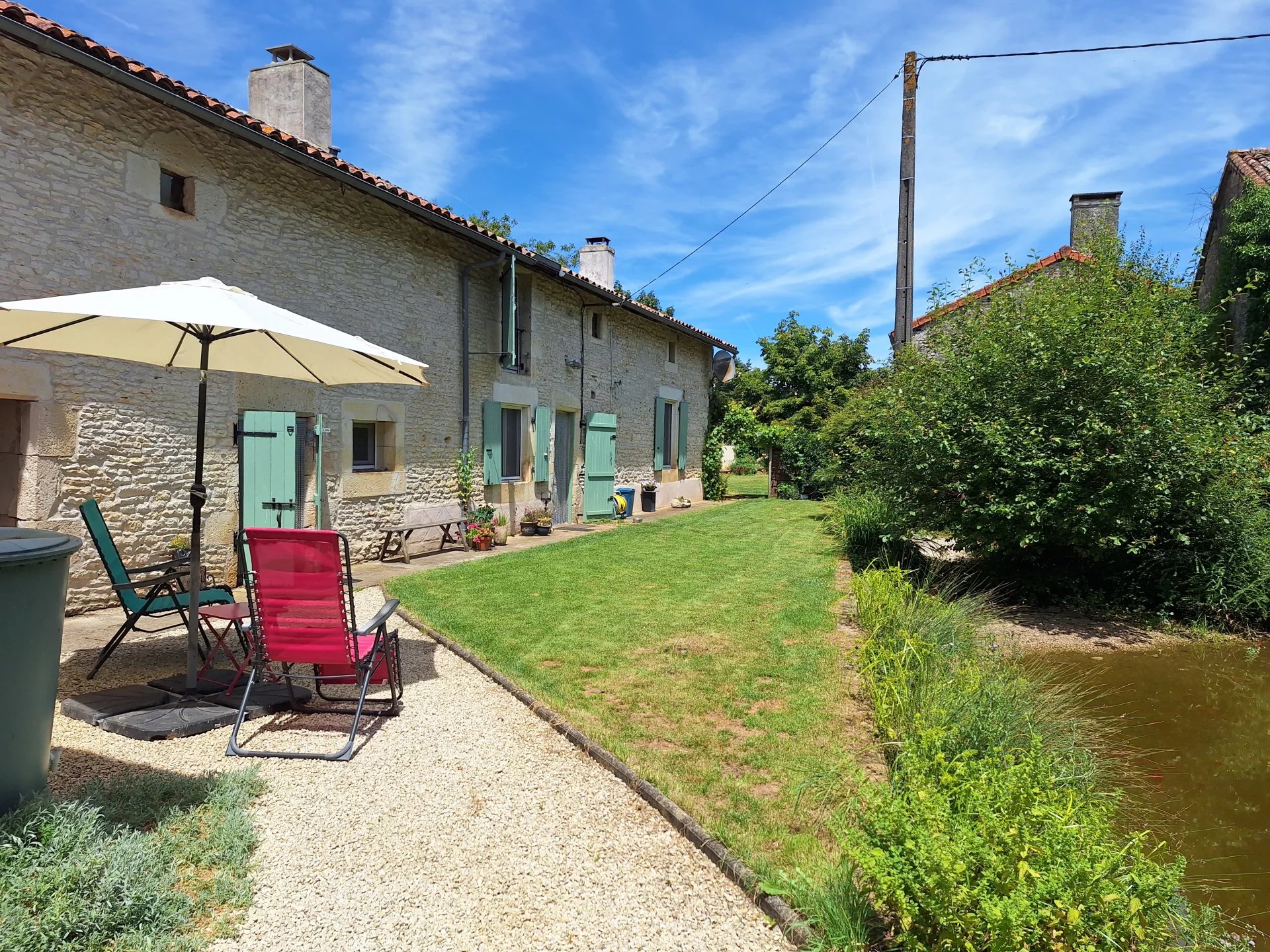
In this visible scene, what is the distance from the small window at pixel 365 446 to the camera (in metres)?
9.20

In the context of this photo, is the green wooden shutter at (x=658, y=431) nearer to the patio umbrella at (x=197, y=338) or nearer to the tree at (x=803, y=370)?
the tree at (x=803, y=370)

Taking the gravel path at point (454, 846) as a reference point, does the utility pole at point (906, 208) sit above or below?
above

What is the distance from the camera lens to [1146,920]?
196cm

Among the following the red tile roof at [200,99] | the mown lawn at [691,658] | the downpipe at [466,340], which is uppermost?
the red tile roof at [200,99]

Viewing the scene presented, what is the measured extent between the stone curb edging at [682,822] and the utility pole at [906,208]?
698 centimetres

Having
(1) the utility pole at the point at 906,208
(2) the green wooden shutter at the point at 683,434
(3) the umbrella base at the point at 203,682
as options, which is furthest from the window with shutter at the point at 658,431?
(3) the umbrella base at the point at 203,682

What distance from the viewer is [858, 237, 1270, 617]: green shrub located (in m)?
6.50

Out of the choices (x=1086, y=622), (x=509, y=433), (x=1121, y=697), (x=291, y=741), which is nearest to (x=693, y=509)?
(x=509, y=433)

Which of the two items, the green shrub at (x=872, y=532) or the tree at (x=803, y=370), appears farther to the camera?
the tree at (x=803, y=370)

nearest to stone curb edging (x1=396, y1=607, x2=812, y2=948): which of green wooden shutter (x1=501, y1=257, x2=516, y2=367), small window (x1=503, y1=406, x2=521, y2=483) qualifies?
green wooden shutter (x1=501, y1=257, x2=516, y2=367)

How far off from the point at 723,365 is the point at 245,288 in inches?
577

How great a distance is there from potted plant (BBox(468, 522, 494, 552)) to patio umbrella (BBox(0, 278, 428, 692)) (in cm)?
549

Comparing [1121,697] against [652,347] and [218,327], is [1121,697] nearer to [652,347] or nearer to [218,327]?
[218,327]

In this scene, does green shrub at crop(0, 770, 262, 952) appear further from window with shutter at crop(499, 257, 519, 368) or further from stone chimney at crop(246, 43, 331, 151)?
stone chimney at crop(246, 43, 331, 151)
